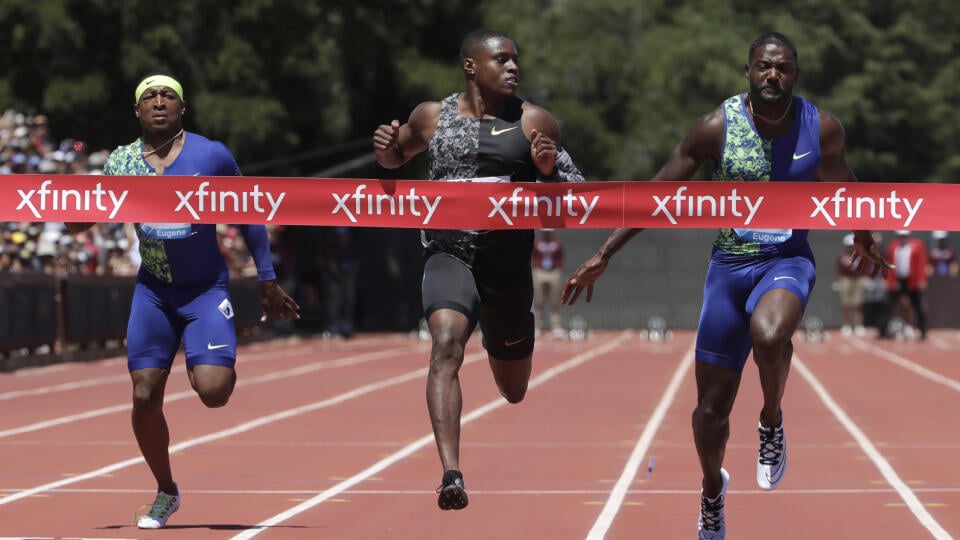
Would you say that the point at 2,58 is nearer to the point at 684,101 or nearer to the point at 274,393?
the point at 274,393

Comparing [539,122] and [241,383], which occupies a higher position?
[539,122]

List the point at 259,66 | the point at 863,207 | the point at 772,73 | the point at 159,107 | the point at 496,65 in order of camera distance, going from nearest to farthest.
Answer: the point at 772,73
the point at 496,65
the point at 863,207
the point at 159,107
the point at 259,66

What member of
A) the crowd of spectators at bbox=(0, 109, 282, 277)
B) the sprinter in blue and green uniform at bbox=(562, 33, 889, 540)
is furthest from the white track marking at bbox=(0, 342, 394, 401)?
the sprinter in blue and green uniform at bbox=(562, 33, 889, 540)

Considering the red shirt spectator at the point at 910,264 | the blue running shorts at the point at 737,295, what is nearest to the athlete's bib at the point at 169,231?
the blue running shorts at the point at 737,295

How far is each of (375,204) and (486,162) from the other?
78 cm

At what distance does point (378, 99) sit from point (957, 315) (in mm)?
13964

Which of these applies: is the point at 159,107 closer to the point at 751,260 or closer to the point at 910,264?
the point at 751,260

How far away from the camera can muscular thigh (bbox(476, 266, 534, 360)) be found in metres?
8.66

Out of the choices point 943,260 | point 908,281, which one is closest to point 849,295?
point 908,281

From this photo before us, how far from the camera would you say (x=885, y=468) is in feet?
41.1

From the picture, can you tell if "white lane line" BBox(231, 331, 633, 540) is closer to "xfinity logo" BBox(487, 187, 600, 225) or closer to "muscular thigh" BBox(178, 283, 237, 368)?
"muscular thigh" BBox(178, 283, 237, 368)

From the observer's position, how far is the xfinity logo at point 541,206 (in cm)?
871

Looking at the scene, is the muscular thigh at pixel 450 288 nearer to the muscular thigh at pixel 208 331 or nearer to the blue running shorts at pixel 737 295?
the blue running shorts at pixel 737 295

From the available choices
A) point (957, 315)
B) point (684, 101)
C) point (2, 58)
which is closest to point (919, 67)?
point (684, 101)
